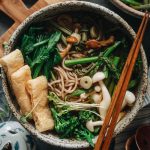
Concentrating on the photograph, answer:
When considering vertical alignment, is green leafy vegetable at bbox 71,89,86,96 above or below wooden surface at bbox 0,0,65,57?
below

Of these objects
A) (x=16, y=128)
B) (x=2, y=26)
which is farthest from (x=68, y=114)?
(x=2, y=26)

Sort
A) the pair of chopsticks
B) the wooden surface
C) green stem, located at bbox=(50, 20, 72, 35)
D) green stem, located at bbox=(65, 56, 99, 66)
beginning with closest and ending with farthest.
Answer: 1. the pair of chopsticks
2. green stem, located at bbox=(65, 56, 99, 66)
3. green stem, located at bbox=(50, 20, 72, 35)
4. the wooden surface

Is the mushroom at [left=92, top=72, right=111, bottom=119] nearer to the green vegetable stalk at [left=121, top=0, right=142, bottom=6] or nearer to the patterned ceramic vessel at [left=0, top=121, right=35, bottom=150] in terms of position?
the patterned ceramic vessel at [left=0, top=121, right=35, bottom=150]

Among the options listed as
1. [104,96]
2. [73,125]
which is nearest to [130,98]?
[104,96]

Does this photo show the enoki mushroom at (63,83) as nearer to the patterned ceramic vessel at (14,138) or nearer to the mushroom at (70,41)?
the mushroom at (70,41)

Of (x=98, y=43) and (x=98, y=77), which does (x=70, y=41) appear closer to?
(x=98, y=43)

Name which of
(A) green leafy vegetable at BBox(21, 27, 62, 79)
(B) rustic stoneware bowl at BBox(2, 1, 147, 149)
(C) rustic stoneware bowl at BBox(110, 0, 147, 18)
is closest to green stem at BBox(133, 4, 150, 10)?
(C) rustic stoneware bowl at BBox(110, 0, 147, 18)
